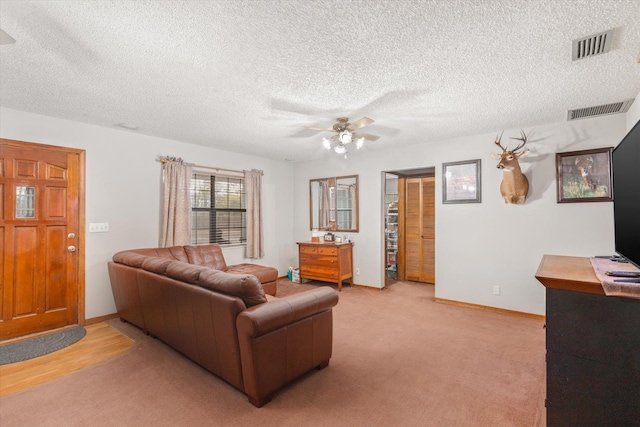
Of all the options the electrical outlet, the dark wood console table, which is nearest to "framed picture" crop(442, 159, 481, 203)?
the dark wood console table

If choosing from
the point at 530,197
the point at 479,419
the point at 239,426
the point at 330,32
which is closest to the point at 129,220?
the point at 239,426

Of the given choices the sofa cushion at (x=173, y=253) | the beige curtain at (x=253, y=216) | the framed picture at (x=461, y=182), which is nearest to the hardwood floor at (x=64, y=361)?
the sofa cushion at (x=173, y=253)

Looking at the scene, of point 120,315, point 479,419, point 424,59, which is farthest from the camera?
point 120,315

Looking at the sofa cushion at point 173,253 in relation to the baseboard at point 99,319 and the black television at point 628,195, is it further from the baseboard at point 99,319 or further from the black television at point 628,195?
the black television at point 628,195

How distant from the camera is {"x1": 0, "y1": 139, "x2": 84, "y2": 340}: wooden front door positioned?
10.4ft

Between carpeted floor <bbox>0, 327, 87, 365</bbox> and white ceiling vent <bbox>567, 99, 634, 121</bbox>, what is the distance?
238 inches

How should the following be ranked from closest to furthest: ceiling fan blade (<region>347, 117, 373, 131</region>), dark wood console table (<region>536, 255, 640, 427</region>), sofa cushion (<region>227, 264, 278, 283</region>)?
1. dark wood console table (<region>536, 255, 640, 427</region>)
2. ceiling fan blade (<region>347, 117, 373, 131</region>)
3. sofa cushion (<region>227, 264, 278, 283</region>)

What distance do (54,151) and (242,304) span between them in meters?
3.29

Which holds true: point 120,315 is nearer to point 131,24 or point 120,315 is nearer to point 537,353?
point 131,24

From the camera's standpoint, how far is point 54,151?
11.4 ft

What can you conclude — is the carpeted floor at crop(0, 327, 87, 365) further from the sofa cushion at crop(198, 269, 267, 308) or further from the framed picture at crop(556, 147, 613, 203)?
the framed picture at crop(556, 147, 613, 203)

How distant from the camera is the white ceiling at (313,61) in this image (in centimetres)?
169

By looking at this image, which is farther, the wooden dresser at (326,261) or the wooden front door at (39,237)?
the wooden dresser at (326,261)

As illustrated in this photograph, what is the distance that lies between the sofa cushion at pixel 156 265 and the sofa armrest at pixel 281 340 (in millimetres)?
1215
